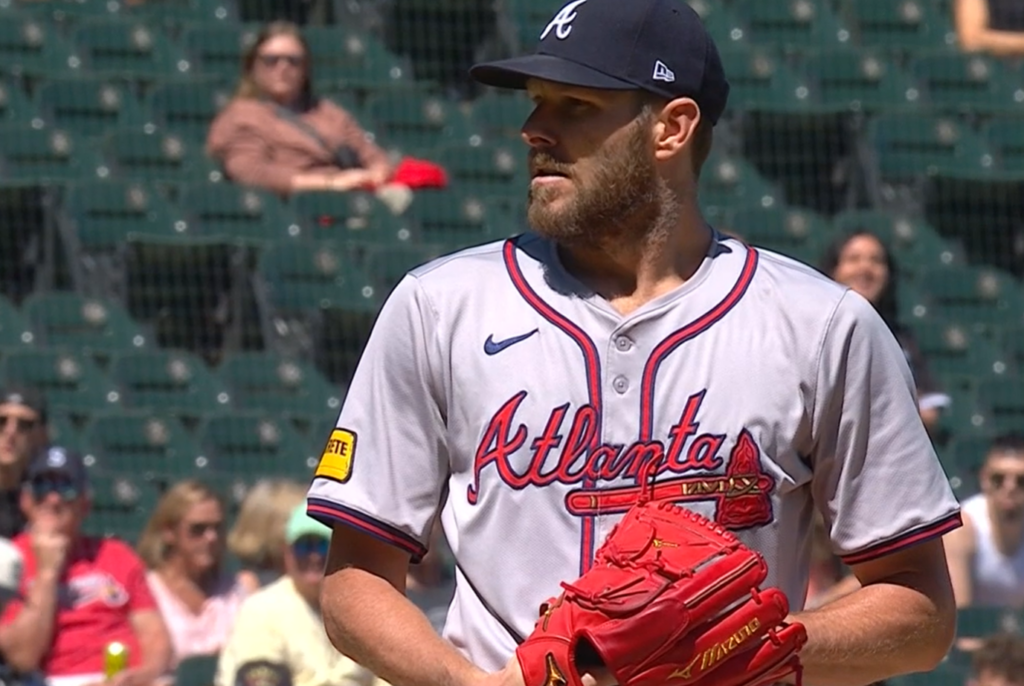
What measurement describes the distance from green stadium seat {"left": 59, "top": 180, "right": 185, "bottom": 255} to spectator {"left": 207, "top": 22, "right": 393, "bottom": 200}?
0.36 meters

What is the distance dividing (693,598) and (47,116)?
6.08 m

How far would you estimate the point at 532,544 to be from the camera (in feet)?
6.77

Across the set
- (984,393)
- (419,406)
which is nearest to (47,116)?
(984,393)

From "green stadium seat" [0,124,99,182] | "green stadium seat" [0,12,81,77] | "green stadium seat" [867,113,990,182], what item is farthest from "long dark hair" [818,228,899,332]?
"green stadium seat" [0,12,81,77]

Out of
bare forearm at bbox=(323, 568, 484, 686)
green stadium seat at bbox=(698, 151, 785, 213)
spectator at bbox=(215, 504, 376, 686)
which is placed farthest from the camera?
green stadium seat at bbox=(698, 151, 785, 213)

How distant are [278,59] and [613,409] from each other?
5.28 metres

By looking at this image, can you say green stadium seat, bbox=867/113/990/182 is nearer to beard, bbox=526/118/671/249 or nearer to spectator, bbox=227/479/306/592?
spectator, bbox=227/479/306/592

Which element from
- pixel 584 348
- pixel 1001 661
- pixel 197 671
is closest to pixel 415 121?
pixel 197 671

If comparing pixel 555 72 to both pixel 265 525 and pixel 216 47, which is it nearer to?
pixel 265 525

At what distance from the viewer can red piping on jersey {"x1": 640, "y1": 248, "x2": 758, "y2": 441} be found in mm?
2080

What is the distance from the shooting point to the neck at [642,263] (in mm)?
2174

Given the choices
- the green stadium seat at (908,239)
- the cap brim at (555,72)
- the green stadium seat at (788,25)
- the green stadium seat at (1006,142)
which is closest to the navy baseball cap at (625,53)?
the cap brim at (555,72)

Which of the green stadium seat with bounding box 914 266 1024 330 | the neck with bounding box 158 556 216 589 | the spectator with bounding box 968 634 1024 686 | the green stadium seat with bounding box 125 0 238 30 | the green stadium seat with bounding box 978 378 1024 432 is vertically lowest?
the spectator with bounding box 968 634 1024 686

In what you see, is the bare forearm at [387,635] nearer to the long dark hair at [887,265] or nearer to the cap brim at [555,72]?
the cap brim at [555,72]
